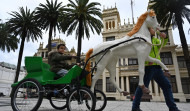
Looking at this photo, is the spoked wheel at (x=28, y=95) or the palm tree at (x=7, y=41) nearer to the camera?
the spoked wheel at (x=28, y=95)

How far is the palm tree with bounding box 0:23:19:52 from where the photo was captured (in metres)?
22.3

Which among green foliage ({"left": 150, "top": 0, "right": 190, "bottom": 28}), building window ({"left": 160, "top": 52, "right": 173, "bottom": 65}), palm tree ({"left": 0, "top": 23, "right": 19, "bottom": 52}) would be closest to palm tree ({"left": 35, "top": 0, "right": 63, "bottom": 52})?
palm tree ({"left": 0, "top": 23, "right": 19, "bottom": 52})

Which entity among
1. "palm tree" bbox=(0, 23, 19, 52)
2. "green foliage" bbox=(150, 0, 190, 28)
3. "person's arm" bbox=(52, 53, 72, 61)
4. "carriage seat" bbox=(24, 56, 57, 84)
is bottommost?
"carriage seat" bbox=(24, 56, 57, 84)

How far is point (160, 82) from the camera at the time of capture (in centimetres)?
311

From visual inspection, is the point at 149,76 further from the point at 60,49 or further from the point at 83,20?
the point at 83,20

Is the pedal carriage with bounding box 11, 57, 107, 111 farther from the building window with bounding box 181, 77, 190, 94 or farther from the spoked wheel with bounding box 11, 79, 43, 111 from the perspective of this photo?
the building window with bounding box 181, 77, 190, 94

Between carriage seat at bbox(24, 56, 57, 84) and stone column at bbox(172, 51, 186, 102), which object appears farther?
stone column at bbox(172, 51, 186, 102)

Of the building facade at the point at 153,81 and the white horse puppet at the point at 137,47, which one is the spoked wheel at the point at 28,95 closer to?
the white horse puppet at the point at 137,47

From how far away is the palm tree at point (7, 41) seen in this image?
22.3 metres

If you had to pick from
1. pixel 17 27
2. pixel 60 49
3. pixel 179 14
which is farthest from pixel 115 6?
pixel 60 49

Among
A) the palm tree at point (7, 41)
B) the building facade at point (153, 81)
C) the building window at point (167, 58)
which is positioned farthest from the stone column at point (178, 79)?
the palm tree at point (7, 41)

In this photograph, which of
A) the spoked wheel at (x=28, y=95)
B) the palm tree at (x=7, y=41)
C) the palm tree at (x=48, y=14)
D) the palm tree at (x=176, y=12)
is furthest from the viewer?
the palm tree at (x=7, y=41)

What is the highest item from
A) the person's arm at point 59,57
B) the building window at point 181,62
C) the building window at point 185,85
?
the building window at point 181,62

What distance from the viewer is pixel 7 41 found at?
2320 cm
